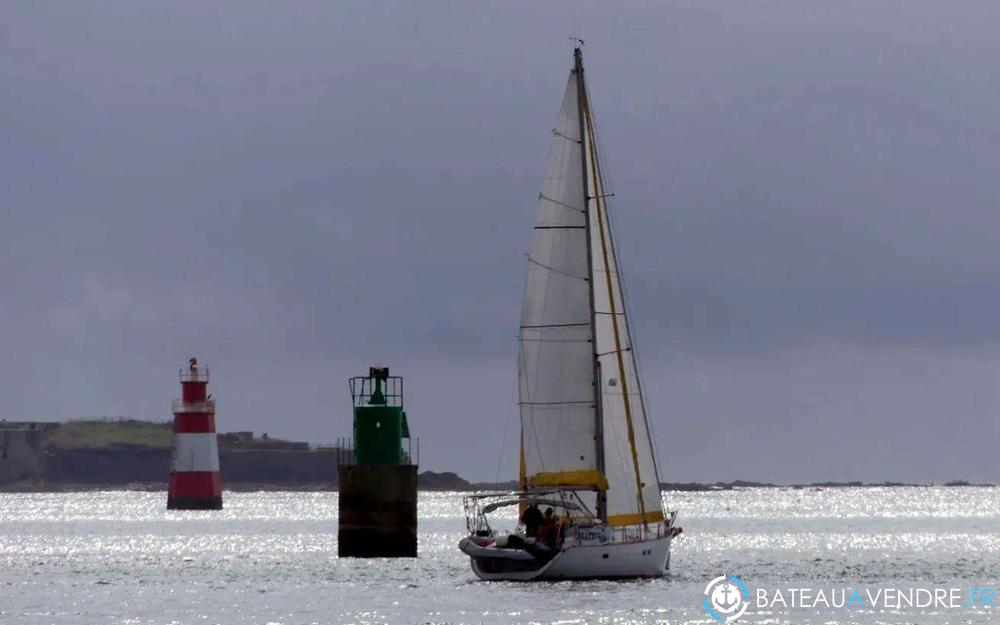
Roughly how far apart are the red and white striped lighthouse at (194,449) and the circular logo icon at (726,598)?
45487mm

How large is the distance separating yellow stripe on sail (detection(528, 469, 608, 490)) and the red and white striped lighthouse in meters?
49.8

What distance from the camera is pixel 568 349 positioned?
51062 mm

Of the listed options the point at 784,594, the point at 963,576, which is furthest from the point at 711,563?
the point at 784,594

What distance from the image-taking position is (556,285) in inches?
2013

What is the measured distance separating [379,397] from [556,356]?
289 inches

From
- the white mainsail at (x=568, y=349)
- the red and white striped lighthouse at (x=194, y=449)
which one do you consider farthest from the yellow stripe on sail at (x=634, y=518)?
the red and white striped lighthouse at (x=194, y=449)

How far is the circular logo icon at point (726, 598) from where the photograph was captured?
149 ft

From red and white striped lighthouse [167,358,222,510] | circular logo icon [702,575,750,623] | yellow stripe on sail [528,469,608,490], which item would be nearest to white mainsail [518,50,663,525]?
yellow stripe on sail [528,469,608,490]

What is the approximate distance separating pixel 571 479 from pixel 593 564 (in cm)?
226

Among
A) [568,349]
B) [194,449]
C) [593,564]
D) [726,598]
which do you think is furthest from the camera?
[194,449]

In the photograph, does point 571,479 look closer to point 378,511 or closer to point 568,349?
point 568,349

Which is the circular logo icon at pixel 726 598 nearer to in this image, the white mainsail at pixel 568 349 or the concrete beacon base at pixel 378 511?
the white mainsail at pixel 568 349

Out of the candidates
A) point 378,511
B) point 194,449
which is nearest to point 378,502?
point 378,511

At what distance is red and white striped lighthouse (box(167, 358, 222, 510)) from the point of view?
98.8 meters
